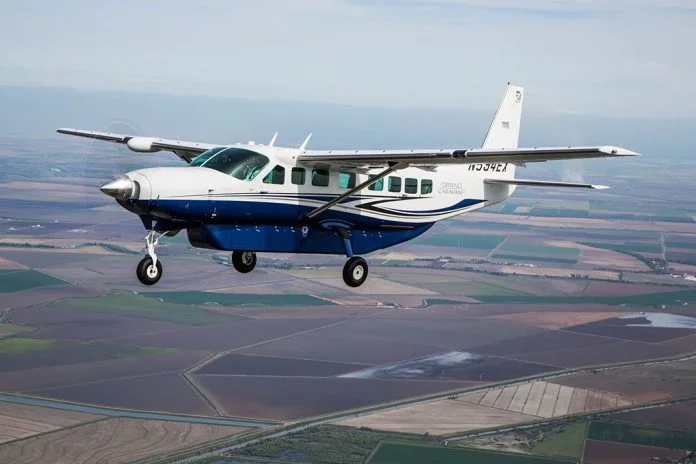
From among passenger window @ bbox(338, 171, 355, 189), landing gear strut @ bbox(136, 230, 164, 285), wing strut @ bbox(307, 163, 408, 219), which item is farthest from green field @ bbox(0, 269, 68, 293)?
landing gear strut @ bbox(136, 230, 164, 285)

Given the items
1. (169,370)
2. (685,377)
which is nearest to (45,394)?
(169,370)

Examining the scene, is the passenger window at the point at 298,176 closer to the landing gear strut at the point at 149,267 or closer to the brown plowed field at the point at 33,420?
the landing gear strut at the point at 149,267

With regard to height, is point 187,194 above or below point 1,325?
above

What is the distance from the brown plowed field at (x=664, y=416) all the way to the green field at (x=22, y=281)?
101352mm

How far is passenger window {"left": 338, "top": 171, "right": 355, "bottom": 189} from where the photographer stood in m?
36.4

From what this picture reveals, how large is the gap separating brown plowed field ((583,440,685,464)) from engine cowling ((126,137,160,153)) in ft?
279

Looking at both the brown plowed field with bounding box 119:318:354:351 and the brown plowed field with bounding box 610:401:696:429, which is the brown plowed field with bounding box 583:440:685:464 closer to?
the brown plowed field with bounding box 610:401:696:429

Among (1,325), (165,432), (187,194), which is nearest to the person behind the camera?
(187,194)

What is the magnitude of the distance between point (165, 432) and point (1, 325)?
58.4m

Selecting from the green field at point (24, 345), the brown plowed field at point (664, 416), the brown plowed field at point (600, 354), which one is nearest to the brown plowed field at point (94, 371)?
the green field at point (24, 345)

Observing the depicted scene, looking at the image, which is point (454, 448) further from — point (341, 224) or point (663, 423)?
point (341, 224)

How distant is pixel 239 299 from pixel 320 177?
15408 cm

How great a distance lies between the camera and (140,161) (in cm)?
3644

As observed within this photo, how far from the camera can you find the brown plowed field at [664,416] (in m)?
129
